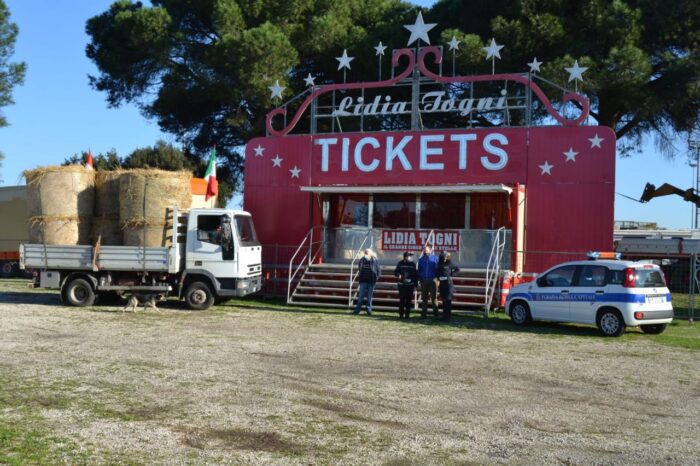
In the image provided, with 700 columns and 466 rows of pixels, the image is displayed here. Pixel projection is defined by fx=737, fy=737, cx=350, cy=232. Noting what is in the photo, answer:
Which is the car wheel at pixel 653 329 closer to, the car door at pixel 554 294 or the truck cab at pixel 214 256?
the car door at pixel 554 294

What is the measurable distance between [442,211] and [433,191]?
1.13 m

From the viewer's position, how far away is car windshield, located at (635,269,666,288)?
14234 mm

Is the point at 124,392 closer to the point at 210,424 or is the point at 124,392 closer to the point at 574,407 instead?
the point at 210,424

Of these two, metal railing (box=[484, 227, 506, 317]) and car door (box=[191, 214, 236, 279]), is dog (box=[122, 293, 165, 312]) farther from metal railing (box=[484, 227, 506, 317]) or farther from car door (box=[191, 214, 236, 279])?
metal railing (box=[484, 227, 506, 317])

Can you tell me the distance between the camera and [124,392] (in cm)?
880

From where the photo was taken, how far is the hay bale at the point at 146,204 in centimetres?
1820

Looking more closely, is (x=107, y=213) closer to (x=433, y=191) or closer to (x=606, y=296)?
(x=433, y=191)

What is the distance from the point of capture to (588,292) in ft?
48.3

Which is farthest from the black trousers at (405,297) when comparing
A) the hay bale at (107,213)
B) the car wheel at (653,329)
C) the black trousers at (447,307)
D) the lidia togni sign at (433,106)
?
the hay bale at (107,213)

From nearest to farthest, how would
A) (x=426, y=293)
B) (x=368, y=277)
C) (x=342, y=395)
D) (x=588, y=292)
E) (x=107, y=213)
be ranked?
(x=342, y=395) < (x=588, y=292) < (x=426, y=293) < (x=368, y=277) < (x=107, y=213)

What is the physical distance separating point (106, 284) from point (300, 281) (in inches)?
205

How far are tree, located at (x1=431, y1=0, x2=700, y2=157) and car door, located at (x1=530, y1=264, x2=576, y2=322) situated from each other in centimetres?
1217

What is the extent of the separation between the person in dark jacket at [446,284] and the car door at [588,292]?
2773 millimetres

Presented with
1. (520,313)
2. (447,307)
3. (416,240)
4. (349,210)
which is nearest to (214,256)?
(349,210)
